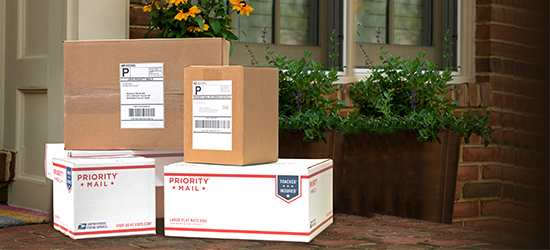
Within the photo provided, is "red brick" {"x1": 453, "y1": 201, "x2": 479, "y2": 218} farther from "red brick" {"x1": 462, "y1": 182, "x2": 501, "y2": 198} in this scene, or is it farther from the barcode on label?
the barcode on label

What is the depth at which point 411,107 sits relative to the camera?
2180 mm

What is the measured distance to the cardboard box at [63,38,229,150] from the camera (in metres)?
1.38

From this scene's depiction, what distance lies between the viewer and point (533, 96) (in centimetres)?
25

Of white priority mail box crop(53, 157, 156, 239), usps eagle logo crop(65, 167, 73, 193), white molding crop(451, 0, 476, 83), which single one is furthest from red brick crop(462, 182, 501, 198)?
usps eagle logo crop(65, 167, 73, 193)

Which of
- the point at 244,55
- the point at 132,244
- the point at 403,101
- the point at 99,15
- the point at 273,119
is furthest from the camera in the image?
the point at 244,55

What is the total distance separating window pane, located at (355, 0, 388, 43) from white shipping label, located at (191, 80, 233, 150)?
163cm

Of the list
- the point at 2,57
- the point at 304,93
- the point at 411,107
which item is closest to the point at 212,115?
the point at 304,93

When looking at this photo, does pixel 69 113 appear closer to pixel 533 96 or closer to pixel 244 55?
pixel 244 55

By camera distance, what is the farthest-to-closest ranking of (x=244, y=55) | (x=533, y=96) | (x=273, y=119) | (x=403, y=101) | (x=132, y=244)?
(x=244, y=55) → (x=403, y=101) → (x=273, y=119) → (x=132, y=244) → (x=533, y=96)

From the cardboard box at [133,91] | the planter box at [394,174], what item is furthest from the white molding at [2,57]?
the planter box at [394,174]

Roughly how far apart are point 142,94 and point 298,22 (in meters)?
1.34

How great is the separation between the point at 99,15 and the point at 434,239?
5.00 ft

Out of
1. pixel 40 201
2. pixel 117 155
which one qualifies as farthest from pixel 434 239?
pixel 40 201

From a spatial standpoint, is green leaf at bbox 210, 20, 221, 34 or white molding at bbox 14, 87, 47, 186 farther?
white molding at bbox 14, 87, 47, 186
